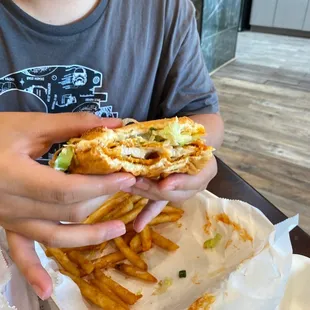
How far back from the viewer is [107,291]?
832mm

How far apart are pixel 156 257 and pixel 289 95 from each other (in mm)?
3341

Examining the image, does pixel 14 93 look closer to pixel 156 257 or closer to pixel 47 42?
pixel 47 42

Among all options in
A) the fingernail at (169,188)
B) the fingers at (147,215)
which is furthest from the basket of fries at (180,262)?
the fingernail at (169,188)

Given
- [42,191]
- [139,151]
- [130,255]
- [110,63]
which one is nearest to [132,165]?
[139,151]

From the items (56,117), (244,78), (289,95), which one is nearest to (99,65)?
(56,117)

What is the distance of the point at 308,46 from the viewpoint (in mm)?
5418

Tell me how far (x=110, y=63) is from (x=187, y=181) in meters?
0.43

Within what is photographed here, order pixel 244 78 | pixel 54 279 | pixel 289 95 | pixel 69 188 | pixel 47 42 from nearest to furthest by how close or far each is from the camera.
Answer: pixel 69 188 → pixel 54 279 → pixel 47 42 → pixel 289 95 → pixel 244 78

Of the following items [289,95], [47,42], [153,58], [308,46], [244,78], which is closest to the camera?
[47,42]

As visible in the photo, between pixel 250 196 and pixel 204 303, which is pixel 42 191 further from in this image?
pixel 250 196

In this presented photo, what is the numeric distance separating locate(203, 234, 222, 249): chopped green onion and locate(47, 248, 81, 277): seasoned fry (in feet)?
1.02

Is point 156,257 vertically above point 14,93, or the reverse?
point 14,93

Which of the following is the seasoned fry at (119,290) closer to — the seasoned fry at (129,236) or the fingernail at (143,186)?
the seasoned fry at (129,236)

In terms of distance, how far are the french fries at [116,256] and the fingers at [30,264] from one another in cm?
16
